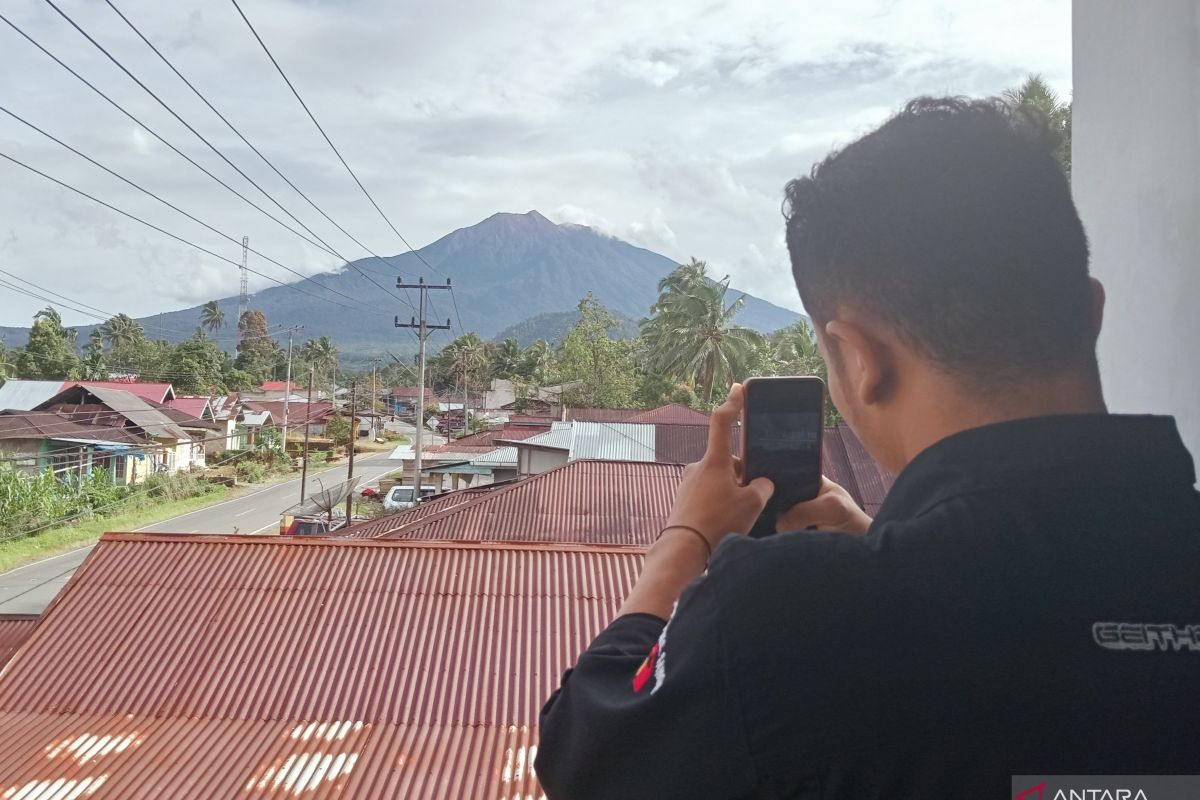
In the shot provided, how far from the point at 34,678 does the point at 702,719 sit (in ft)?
16.1

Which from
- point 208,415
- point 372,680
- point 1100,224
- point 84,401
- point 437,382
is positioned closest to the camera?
point 1100,224

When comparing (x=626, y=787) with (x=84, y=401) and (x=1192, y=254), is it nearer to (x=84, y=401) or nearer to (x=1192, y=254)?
(x=1192, y=254)

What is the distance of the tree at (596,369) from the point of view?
30.9m

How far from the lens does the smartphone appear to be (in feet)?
2.95

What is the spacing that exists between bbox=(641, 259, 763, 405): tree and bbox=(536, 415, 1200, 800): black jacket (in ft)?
81.1

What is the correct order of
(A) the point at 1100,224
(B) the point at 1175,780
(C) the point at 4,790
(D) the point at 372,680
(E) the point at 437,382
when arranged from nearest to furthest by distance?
(B) the point at 1175,780, (A) the point at 1100,224, (C) the point at 4,790, (D) the point at 372,680, (E) the point at 437,382

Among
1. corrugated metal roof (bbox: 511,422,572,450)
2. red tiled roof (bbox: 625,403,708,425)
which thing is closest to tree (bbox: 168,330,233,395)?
red tiled roof (bbox: 625,403,708,425)

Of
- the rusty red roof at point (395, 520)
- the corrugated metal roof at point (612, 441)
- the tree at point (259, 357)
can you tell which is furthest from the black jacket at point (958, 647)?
the tree at point (259, 357)

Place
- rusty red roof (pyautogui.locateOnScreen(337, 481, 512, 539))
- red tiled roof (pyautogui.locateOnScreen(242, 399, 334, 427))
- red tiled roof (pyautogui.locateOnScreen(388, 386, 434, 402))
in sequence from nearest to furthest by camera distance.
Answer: rusty red roof (pyautogui.locateOnScreen(337, 481, 512, 539)), red tiled roof (pyautogui.locateOnScreen(242, 399, 334, 427)), red tiled roof (pyautogui.locateOnScreen(388, 386, 434, 402))

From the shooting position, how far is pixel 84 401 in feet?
80.3

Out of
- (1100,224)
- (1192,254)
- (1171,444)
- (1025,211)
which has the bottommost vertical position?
(1171,444)

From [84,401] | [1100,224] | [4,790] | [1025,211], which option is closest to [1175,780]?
[1025,211]

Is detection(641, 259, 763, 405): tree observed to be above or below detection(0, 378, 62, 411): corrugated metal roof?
above

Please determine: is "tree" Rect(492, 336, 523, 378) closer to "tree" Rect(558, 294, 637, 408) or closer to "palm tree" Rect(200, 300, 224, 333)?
"tree" Rect(558, 294, 637, 408)
